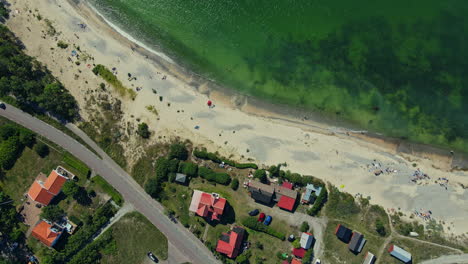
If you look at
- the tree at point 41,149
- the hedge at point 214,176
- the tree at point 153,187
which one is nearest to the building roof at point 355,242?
the hedge at point 214,176

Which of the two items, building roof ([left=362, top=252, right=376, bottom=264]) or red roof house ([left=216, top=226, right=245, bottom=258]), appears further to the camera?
red roof house ([left=216, top=226, right=245, bottom=258])

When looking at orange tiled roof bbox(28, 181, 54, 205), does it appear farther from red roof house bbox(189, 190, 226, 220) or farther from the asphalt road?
red roof house bbox(189, 190, 226, 220)

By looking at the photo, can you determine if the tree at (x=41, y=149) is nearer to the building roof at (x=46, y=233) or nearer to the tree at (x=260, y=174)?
the building roof at (x=46, y=233)

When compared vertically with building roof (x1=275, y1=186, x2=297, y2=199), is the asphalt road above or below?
below

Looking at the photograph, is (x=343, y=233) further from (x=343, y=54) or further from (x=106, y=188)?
(x=106, y=188)

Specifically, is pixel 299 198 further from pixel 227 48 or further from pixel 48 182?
pixel 48 182

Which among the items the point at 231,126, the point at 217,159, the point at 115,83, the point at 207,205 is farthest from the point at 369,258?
the point at 115,83

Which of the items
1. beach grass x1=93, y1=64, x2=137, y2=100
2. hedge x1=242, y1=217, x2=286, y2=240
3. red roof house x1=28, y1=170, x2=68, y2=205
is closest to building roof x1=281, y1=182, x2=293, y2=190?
hedge x1=242, y1=217, x2=286, y2=240
